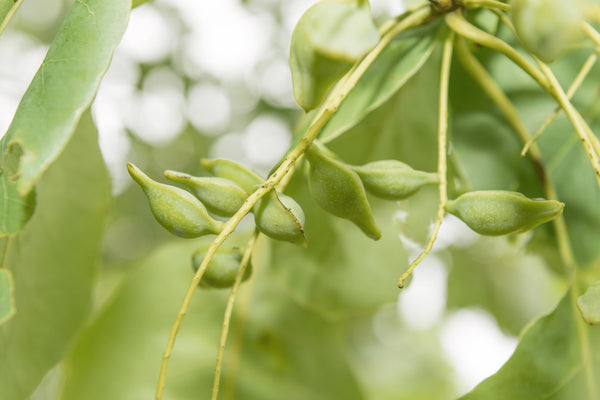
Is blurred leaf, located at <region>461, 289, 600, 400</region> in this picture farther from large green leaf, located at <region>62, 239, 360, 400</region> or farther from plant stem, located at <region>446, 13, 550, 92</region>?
large green leaf, located at <region>62, 239, 360, 400</region>

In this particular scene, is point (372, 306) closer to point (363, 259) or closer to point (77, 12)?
point (363, 259)

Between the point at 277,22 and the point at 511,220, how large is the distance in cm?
110

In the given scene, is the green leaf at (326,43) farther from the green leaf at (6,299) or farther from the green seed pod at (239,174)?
the green leaf at (6,299)

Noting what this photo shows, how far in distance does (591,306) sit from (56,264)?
401 mm

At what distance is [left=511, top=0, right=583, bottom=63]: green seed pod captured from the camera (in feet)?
0.80

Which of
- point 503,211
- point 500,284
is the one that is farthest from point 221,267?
point 500,284

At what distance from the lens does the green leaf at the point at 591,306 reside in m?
0.27

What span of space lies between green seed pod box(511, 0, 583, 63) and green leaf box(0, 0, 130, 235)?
0.62 feet

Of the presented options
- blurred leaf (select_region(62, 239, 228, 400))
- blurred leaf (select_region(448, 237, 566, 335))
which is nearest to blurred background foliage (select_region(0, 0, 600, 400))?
blurred leaf (select_region(62, 239, 228, 400))

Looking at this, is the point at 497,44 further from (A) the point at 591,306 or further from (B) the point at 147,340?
(B) the point at 147,340

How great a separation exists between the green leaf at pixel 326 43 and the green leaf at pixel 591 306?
0.15 meters

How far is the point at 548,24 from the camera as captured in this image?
25 cm

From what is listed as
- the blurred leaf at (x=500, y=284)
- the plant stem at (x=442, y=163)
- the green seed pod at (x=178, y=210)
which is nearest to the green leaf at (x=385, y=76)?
the plant stem at (x=442, y=163)

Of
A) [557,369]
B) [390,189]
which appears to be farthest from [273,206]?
[557,369]
